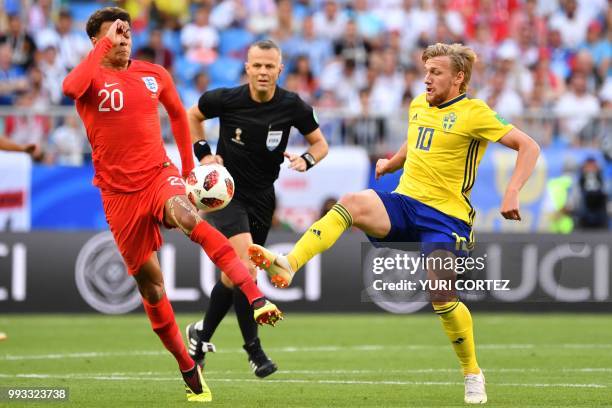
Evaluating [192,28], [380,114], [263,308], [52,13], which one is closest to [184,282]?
[380,114]

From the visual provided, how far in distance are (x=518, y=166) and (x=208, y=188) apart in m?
2.35

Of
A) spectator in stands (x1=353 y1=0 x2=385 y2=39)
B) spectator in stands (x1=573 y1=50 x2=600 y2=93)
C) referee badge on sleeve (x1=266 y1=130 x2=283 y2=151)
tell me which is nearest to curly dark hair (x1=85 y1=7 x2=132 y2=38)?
referee badge on sleeve (x1=266 y1=130 x2=283 y2=151)

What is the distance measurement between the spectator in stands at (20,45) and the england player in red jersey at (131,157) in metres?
11.6

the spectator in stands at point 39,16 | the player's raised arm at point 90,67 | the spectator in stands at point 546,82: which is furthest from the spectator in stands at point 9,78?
the player's raised arm at point 90,67

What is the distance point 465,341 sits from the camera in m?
9.05

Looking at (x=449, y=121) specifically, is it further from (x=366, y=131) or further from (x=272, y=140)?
(x=366, y=131)

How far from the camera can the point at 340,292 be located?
17188 millimetres

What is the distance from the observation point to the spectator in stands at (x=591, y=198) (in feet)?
60.6

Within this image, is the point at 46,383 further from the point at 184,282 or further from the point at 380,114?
the point at 380,114

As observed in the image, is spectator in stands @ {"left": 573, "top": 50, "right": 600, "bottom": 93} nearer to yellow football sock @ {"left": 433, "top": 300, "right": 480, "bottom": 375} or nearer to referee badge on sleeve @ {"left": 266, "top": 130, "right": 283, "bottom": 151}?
referee badge on sleeve @ {"left": 266, "top": 130, "right": 283, "bottom": 151}

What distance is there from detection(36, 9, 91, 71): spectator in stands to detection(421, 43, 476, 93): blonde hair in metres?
12.2

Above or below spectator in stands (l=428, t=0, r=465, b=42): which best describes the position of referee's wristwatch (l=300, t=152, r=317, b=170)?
below

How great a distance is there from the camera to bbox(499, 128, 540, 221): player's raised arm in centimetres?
833

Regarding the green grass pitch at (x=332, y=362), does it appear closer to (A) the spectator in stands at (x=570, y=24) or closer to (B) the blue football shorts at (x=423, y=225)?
(B) the blue football shorts at (x=423, y=225)
